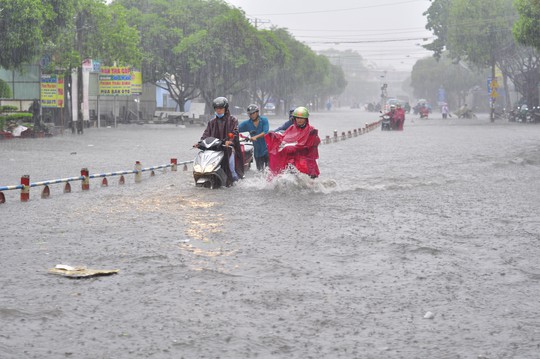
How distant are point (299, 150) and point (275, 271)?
23.5ft

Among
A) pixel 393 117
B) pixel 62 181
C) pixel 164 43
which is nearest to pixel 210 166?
pixel 62 181

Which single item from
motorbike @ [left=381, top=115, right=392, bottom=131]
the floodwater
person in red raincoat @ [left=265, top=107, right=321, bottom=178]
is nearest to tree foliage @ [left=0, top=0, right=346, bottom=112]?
motorbike @ [left=381, top=115, right=392, bottom=131]

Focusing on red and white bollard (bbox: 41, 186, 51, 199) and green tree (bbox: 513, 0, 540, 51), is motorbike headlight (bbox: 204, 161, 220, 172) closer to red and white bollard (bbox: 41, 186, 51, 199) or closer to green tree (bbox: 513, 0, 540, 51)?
red and white bollard (bbox: 41, 186, 51, 199)

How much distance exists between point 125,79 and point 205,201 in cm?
3893

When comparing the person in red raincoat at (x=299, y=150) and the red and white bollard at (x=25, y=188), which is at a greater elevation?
the person in red raincoat at (x=299, y=150)

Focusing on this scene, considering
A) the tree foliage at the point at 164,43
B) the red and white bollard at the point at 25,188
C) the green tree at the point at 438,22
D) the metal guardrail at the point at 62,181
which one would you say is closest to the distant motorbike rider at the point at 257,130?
the metal guardrail at the point at 62,181

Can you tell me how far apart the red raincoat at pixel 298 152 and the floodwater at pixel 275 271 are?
1.03ft

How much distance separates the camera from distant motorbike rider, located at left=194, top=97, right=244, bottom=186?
15.1 meters

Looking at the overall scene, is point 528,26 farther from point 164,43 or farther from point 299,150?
point 299,150

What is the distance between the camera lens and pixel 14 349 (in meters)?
5.21

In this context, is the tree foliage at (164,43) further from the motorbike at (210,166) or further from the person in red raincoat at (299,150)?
the person in red raincoat at (299,150)

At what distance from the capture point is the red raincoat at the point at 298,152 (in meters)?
14.6

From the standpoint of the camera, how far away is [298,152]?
1466 centimetres

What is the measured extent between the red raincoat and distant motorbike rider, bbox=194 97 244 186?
0.76 m
